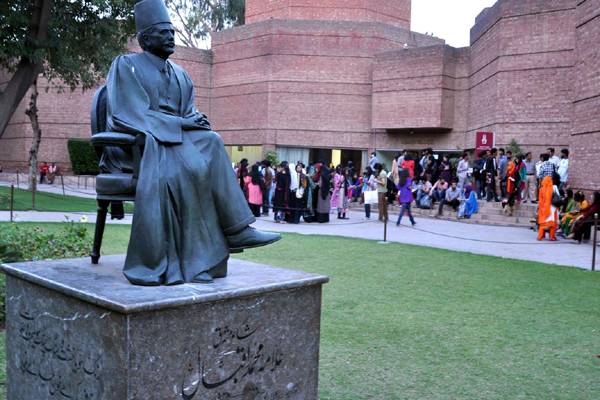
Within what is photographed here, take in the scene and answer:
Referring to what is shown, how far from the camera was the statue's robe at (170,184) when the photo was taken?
3.27m

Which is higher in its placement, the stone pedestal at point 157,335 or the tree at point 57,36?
the tree at point 57,36

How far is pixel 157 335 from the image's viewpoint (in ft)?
9.57

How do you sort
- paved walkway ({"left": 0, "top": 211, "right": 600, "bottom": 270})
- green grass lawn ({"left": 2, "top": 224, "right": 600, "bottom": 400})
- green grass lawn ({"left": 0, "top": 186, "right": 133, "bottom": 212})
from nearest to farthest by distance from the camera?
1. green grass lawn ({"left": 2, "top": 224, "right": 600, "bottom": 400})
2. paved walkway ({"left": 0, "top": 211, "right": 600, "bottom": 270})
3. green grass lawn ({"left": 0, "top": 186, "right": 133, "bottom": 212})

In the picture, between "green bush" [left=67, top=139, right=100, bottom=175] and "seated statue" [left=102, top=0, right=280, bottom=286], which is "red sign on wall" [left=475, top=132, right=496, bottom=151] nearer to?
"green bush" [left=67, top=139, right=100, bottom=175]

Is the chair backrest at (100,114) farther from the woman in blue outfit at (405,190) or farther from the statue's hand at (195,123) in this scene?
the woman in blue outfit at (405,190)

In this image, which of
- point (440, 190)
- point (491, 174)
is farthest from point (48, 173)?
point (491, 174)

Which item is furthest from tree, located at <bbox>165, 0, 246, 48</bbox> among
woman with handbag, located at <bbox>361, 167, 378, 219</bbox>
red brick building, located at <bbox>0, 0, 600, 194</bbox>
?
woman with handbag, located at <bbox>361, 167, 378, 219</bbox>

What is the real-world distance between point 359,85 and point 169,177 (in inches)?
1008

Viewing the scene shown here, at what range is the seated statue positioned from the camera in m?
3.27

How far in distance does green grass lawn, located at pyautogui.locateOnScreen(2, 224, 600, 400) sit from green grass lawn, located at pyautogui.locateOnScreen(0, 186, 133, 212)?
7.03 meters

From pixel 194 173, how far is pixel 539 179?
1514 cm

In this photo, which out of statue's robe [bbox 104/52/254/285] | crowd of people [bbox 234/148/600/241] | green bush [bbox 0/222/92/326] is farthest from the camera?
crowd of people [bbox 234/148/600/241]

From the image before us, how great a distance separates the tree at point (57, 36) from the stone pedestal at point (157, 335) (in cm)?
1141

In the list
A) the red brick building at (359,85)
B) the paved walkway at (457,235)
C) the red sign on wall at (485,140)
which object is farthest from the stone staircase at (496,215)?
the red brick building at (359,85)
